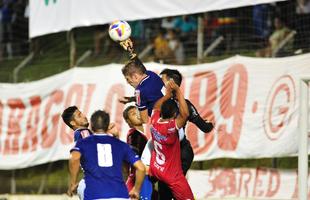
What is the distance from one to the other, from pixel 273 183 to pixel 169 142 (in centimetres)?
401

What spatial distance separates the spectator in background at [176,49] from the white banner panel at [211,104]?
86 centimetres

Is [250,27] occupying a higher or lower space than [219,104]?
higher

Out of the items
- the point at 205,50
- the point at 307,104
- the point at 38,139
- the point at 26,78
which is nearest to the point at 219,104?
the point at 205,50

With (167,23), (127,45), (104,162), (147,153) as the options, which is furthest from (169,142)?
(167,23)

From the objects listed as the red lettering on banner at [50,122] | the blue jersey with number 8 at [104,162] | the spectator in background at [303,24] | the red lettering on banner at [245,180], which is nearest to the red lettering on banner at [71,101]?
the red lettering on banner at [50,122]

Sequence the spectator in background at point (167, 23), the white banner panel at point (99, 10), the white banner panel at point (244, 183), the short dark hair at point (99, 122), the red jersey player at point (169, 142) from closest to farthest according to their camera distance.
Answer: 1. the short dark hair at point (99, 122)
2. the red jersey player at point (169, 142)
3. the white banner panel at point (244, 183)
4. the white banner panel at point (99, 10)
5. the spectator in background at point (167, 23)

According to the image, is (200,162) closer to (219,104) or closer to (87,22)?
(219,104)

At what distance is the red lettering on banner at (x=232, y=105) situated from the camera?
16.2 metres

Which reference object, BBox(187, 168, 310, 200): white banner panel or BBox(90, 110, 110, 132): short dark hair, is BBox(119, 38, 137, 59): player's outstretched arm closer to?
BBox(90, 110, 110, 132): short dark hair

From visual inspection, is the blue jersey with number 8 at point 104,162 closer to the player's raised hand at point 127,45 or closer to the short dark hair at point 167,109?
the short dark hair at point 167,109

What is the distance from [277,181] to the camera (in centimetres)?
1555

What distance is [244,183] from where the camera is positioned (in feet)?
52.8

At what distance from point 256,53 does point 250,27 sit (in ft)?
2.62

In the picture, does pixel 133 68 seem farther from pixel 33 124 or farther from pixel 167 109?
pixel 33 124
